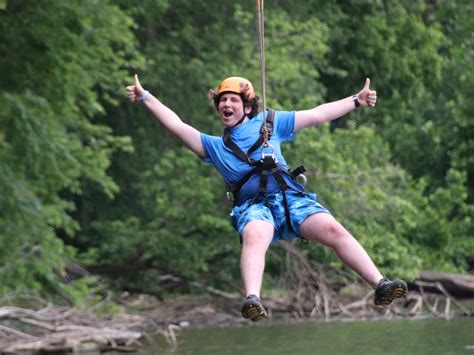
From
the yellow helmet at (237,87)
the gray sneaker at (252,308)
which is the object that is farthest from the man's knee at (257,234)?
the yellow helmet at (237,87)

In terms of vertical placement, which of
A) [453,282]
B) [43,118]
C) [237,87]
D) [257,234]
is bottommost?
[257,234]

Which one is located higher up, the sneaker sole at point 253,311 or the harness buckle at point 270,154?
the harness buckle at point 270,154

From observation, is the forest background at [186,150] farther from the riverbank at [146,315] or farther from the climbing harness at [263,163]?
the climbing harness at [263,163]

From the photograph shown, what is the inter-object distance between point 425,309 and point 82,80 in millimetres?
5620

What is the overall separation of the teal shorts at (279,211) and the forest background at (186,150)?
8.73 meters

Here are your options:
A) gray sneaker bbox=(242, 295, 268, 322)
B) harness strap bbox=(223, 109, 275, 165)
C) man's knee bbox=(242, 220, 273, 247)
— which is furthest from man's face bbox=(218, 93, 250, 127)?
gray sneaker bbox=(242, 295, 268, 322)

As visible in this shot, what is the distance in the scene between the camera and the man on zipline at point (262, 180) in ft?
30.8

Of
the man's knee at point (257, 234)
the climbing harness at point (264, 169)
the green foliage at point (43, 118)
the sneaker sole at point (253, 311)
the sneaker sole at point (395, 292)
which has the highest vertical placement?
the green foliage at point (43, 118)

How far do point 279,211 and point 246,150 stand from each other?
0.45 metres

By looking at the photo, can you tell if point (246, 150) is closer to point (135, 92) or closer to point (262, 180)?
point (262, 180)

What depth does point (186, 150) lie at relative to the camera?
22.2 m

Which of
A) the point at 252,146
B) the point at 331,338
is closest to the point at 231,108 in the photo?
the point at 252,146

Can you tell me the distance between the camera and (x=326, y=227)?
9.49 metres

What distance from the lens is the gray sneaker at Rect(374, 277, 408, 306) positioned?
30.2ft
